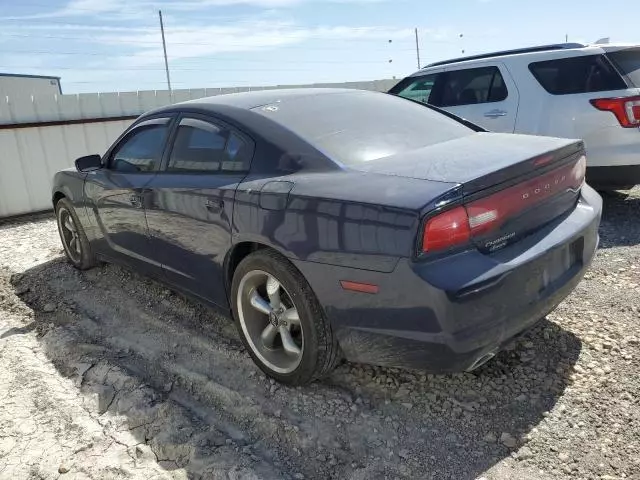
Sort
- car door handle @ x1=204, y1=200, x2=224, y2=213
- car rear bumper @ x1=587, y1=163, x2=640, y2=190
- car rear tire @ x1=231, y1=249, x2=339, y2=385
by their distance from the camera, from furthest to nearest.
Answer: car rear bumper @ x1=587, y1=163, x2=640, y2=190
car door handle @ x1=204, y1=200, x2=224, y2=213
car rear tire @ x1=231, y1=249, x2=339, y2=385

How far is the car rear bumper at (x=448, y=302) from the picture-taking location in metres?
2.16

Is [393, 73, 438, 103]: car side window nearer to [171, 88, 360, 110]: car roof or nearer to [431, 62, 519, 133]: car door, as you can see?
[431, 62, 519, 133]: car door

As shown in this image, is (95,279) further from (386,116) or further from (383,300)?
(383,300)

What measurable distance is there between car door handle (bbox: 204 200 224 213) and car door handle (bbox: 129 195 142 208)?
81 cm

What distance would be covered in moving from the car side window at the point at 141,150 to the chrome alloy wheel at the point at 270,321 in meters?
1.28

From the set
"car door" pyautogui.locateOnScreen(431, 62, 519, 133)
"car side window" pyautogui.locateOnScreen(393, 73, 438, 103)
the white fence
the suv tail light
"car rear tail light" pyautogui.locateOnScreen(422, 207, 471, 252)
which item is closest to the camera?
"car rear tail light" pyautogui.locateOnScreen(422, 207, 471, 252)

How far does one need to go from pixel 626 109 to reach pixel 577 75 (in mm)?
602

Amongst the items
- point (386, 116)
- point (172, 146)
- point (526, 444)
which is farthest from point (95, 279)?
point (526, 444)

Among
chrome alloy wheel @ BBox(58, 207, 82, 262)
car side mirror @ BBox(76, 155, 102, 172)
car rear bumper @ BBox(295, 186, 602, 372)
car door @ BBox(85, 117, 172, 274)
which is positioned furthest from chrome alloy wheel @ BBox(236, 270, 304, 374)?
chrome alloy wheel @ BBox(58, 207, 82, 262)

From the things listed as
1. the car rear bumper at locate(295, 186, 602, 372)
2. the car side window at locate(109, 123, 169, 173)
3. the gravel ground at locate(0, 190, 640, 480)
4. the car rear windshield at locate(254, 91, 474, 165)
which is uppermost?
the car rear windshield at locate(254, 91, 474, 165)

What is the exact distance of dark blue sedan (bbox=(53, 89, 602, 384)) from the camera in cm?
220

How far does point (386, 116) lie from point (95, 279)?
2.99 meters

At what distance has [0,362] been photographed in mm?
3410

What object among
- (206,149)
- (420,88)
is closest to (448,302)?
(206,149)
